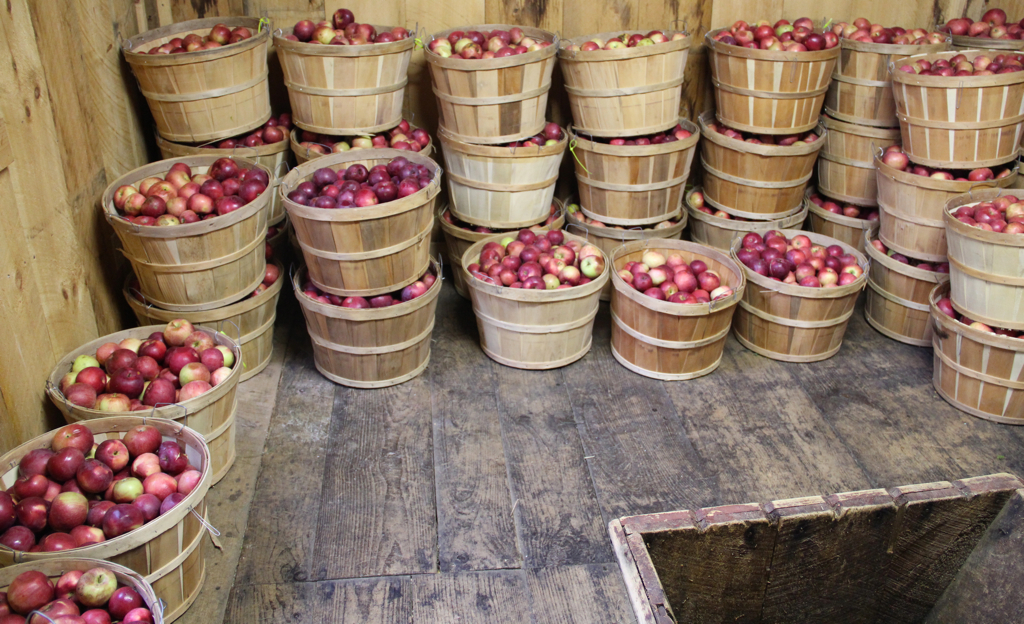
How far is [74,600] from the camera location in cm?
194

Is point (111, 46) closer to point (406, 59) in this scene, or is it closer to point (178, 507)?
point (406, 59)

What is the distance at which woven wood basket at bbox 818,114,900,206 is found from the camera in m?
4.16

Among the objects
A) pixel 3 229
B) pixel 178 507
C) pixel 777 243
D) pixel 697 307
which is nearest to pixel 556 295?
pixel 697 307

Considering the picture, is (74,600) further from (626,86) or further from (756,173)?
(756,173)

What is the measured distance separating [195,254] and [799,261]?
269 centimetres

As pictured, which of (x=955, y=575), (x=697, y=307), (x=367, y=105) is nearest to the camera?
(x=955, y=575)

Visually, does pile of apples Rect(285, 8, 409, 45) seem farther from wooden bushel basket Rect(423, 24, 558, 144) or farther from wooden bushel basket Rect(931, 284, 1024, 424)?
wooden bushel basket Rect(931, 284, 1024, 424)

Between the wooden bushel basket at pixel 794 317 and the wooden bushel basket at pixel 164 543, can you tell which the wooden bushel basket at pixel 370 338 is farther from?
the wooden bushel basket at pixel 794 317

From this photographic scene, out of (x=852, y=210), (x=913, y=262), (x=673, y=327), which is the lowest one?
(x=673, y=327)

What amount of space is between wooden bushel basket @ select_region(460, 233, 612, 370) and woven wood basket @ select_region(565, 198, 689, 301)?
38 cm

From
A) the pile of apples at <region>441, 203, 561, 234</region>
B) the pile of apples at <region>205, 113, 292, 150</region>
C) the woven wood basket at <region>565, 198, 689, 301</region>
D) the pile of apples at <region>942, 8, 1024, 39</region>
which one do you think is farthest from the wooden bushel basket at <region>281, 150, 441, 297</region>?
the pile of apples at <region>942, 8, 1024, 39</region>

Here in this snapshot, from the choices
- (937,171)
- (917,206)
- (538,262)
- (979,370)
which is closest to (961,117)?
(937,171)

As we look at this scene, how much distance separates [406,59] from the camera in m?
3.79

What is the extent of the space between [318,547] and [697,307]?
5.99 feet
